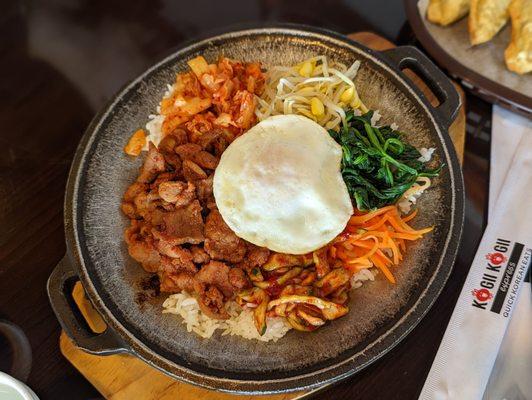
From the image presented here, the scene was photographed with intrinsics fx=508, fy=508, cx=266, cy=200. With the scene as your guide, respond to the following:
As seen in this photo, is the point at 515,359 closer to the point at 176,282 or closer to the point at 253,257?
the point at 253,257

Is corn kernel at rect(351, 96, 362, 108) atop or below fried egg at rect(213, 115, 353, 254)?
atop

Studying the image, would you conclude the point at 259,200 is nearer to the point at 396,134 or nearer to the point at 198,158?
the point at 198,158

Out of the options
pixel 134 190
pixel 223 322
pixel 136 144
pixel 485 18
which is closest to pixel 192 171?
pixel 134 190

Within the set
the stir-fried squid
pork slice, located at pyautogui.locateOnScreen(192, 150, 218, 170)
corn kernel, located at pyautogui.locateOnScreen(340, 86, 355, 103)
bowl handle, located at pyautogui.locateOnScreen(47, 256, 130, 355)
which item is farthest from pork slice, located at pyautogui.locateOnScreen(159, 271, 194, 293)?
corn kernel, located at pyautogui.locateOnScreen(340, 86, 355, 103)

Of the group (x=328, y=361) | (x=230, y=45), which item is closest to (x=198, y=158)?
(x=230, y=45)

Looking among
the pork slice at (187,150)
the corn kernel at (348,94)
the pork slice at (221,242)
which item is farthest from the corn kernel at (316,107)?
the pork slice at (221,242)

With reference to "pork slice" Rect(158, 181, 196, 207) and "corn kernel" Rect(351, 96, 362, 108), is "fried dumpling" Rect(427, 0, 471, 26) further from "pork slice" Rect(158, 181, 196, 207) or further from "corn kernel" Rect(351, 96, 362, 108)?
"pork slice" Rect(158, 181, 196, 207)
